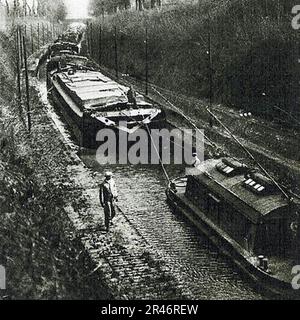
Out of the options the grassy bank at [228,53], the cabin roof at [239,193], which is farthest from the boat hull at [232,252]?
the grassy bank at [228,53]

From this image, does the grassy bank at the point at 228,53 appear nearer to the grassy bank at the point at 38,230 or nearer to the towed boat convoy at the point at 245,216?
the towed boat convoy at the point at 245,216

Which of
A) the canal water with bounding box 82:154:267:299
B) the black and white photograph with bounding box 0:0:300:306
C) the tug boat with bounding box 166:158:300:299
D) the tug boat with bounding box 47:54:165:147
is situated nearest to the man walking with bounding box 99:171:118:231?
the black and white photograph with bounding box 0:0:300:306

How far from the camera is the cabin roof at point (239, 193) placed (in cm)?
1087

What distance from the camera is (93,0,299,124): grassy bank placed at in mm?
23188

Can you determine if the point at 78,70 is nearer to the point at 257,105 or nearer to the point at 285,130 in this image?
the point at 257,105

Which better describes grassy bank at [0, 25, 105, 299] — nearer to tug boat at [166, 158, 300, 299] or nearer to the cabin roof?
tug boat at [166, 158, 300, 299]

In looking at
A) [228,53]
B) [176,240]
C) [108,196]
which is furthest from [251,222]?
[228,53]

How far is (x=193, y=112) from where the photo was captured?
26.0 meters

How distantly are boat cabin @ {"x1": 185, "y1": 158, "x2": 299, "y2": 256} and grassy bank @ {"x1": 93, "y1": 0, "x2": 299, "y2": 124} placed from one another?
32.7 ft

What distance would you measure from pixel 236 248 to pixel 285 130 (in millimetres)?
11064

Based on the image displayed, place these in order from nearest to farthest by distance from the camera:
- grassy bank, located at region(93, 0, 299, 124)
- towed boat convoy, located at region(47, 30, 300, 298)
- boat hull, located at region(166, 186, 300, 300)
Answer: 1. boat hull, located at region(166, 186, 300, 300)
2. towed boat convoy, located at region(47, 30, 300, 298)
3. grassy bank, located at region(93, 0, 299, 124)

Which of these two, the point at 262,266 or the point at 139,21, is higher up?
the point at 139,21
